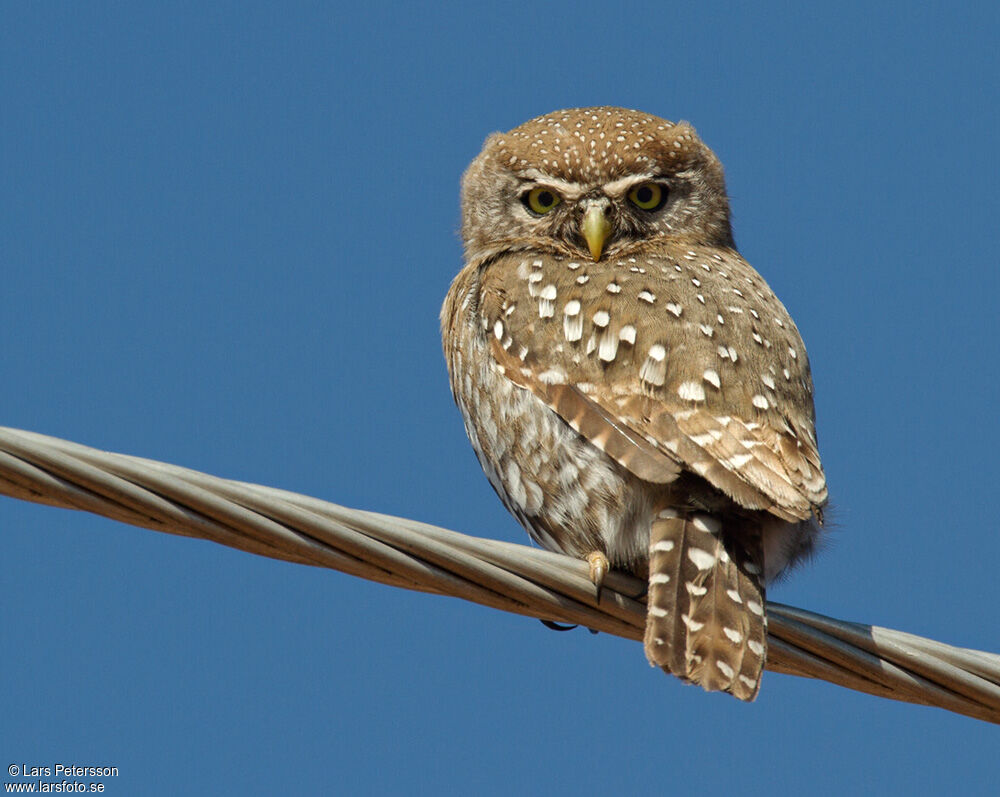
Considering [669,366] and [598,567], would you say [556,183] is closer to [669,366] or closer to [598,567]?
[669,366]

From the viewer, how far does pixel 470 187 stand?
25.3 feet

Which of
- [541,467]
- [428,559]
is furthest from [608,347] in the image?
[428,559]

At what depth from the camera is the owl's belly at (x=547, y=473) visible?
5223mm

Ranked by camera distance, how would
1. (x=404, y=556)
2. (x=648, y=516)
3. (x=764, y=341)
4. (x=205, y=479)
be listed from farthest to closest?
1. (x=764, y=341)
2. (x=648, y=516)
3. (x=404, y=556)
4. (x=205, y=479)

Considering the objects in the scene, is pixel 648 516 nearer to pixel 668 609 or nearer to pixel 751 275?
pixel 668 609

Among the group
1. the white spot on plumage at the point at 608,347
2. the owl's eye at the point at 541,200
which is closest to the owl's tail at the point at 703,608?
the white spot on plumage at the point at 608,347

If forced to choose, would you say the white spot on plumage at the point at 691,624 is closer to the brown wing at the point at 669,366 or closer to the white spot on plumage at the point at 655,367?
the brown wing at the point at 669,366

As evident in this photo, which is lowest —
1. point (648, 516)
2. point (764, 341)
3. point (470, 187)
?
point (648, 516)

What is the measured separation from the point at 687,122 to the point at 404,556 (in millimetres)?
4630

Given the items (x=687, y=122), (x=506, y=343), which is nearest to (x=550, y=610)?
(x=506, y=343)

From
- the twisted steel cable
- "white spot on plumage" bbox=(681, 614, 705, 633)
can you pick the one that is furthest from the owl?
the twisted steel cable

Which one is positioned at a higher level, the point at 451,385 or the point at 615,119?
the point at 615,119

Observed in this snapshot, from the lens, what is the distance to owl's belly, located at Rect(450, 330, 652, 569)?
17.1ft

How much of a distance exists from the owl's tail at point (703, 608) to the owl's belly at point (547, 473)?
22 centimetres
